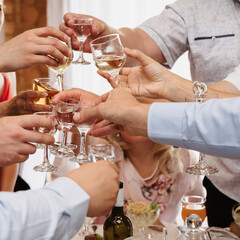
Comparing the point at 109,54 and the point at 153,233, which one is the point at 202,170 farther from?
the point at 109,54

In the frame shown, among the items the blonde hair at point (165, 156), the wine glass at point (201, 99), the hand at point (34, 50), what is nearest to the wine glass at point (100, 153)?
the wine glass at point (201, 99)

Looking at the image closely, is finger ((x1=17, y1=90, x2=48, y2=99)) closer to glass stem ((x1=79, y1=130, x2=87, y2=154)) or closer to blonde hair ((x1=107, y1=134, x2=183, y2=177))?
glass stem ((x1=79, y1=130, x2=87, y2=154))

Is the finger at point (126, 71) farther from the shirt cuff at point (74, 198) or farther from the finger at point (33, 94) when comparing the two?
the shirt cuff at point (74, 198)

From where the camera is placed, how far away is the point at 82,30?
158 centimetres

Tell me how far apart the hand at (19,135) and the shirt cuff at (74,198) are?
29cm

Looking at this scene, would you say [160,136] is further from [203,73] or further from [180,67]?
[180,67]

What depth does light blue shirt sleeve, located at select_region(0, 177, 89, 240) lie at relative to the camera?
0.90m

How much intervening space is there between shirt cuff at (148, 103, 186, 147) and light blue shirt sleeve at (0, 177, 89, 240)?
1.09ft

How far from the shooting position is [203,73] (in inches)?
85.2

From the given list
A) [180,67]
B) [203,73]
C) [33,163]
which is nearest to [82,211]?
[203,73]

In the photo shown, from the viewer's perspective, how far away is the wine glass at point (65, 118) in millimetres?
1373

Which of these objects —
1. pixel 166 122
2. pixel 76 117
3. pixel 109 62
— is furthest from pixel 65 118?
pixel 166 122

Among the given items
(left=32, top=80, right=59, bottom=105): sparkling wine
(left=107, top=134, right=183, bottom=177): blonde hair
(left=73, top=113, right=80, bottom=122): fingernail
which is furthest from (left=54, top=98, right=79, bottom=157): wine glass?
(left=107, top=134, right=183, bottom=177): blonde hair

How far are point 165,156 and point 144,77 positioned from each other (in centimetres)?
111
